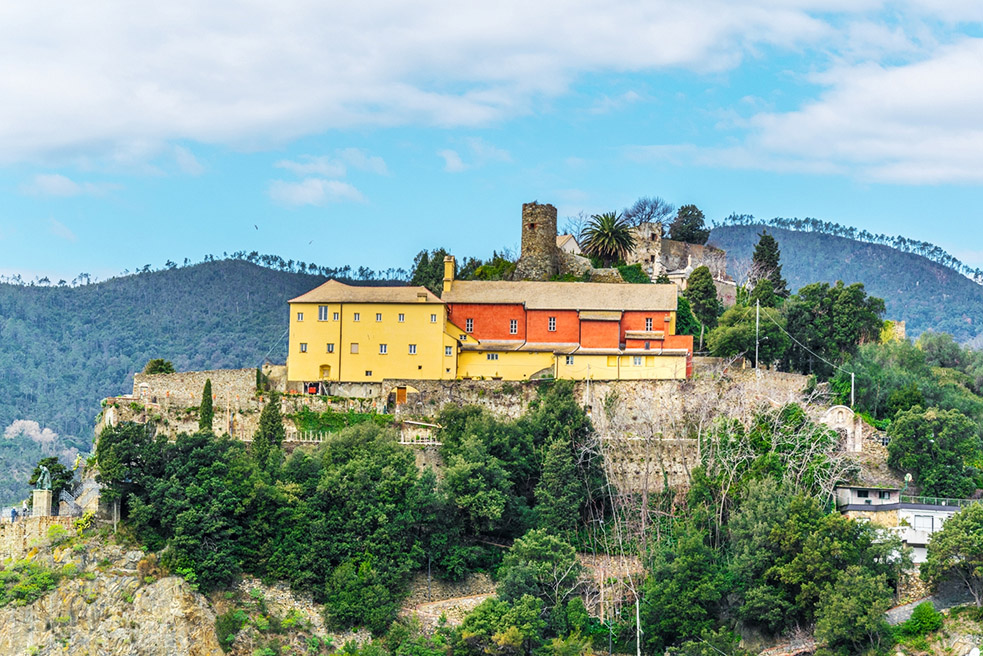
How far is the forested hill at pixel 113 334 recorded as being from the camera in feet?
376

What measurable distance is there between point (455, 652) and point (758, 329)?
24.6 metres

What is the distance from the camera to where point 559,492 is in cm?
6006

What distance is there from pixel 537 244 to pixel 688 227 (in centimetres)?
1389

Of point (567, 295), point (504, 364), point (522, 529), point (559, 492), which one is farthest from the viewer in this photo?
point (567, 295)

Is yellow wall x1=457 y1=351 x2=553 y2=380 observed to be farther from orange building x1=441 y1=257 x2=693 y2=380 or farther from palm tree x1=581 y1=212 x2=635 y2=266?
palm tree x1=581 y1=212 x2=635 y2=266

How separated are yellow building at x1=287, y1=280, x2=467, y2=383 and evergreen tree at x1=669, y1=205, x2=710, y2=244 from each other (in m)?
24.8

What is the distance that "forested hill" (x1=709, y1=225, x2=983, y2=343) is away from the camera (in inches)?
6166

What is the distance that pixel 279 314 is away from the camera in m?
118

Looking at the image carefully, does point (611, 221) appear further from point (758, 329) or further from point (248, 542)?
point (248, 542)

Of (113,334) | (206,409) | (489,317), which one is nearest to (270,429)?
(206,409)

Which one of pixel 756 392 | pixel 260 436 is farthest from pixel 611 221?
pixel 260 436

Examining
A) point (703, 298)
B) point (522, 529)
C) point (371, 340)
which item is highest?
point (703, 298)

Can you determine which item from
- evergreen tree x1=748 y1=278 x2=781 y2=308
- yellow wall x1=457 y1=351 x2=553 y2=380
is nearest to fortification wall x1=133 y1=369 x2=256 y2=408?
yellow wall x1=457 y1=351 x2=553 y2=380

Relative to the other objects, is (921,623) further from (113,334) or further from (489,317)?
(113,334)
